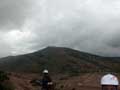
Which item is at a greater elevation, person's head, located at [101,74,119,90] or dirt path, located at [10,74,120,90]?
dirt path, located at [10,74,120,90]

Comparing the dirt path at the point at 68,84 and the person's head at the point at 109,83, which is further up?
the dirt path at the point at 68,84

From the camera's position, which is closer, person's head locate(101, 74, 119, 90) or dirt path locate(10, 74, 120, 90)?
person's head locate(101, 74, 119, 90)

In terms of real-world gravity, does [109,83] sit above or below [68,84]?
below

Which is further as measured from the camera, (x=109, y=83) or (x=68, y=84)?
(x=68, y=84)

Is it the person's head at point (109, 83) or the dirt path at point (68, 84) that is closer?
the person's head at point (109, 83)

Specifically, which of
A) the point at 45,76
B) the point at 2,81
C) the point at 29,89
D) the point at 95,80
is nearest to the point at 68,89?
the point at 29,89

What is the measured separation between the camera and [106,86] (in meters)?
7.33

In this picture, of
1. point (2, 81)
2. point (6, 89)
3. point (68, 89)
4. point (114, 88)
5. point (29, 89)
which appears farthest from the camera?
point (68, 89)

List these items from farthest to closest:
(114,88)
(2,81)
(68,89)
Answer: (68,89) → (2,81) → (114,88)

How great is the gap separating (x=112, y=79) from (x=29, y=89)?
8726cm

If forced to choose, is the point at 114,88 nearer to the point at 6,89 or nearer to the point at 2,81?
the point at 6,89

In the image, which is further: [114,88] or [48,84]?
[48,84]

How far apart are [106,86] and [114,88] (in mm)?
199

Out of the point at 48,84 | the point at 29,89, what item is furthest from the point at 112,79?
the point at 29,89
